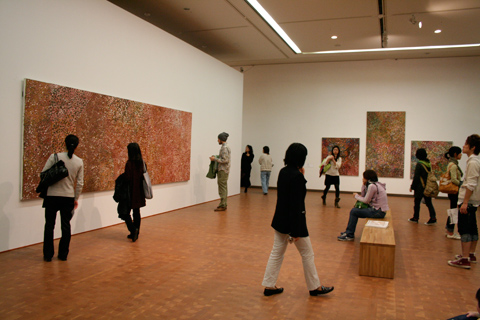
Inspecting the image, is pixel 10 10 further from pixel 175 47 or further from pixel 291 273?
pixel 291 273

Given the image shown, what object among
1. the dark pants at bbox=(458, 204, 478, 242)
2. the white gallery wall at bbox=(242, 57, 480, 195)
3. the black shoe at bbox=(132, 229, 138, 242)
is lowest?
the black shoe at bbox=(132, 229, 138, 242)

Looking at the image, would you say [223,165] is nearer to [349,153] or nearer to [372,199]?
[372,199]

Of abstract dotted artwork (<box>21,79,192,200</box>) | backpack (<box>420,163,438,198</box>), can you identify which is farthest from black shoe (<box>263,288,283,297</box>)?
backpack (<box>420,163,438,198</box>)

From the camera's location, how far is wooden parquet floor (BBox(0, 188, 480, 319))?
3.88 meters

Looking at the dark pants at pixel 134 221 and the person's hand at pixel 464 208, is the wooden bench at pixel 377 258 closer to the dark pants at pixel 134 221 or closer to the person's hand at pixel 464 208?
the person's hand at pixel 464 208

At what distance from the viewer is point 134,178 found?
21.5 ft

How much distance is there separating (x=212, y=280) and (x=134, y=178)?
8.44 ft

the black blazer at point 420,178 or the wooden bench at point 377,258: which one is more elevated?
the black blazer at point 420,178

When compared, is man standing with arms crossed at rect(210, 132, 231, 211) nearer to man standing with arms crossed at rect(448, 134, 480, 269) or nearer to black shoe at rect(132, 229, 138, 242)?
black shoe at rect(132, 229, 138, 242)

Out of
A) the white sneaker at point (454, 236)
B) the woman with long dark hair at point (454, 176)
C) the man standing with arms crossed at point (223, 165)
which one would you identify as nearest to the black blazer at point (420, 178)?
the woman with long dark hair at point (454, 176)

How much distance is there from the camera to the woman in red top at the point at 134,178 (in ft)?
21.3

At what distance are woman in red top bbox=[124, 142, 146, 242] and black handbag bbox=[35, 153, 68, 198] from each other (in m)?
1.39

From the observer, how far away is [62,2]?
6.53 metres

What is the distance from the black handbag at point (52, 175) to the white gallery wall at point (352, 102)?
40.5 ft
